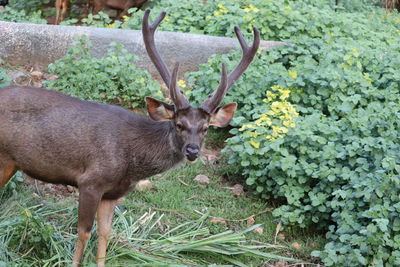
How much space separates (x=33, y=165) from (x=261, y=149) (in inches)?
98.2

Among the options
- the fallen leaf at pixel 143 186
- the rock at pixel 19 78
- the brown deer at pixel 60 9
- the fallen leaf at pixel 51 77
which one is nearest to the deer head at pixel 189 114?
the fallen leaf at pixel 143 186

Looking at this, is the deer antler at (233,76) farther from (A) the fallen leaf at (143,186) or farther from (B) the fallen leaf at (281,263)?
(A) the fallen leaf at (143,186)

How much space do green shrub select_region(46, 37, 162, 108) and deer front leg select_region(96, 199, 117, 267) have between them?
256 cm

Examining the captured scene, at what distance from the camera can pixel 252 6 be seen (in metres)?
10.2

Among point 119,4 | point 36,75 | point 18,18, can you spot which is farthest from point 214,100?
point 119,4

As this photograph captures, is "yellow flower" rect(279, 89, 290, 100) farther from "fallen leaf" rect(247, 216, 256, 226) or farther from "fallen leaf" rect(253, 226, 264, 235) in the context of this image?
"fallen leaf" rect(253, 226, 264, 235)

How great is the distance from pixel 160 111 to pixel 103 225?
3.64 feet

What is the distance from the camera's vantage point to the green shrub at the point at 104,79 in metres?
8.66

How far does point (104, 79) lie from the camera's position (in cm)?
870

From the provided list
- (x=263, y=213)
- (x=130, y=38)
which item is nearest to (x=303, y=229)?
(x=263, y=213)

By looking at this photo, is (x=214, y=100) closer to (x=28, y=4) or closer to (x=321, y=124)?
(x=321, y=124)

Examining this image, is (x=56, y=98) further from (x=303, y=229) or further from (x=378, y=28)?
(x=378, y=28)

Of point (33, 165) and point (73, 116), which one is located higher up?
point (73, 116)

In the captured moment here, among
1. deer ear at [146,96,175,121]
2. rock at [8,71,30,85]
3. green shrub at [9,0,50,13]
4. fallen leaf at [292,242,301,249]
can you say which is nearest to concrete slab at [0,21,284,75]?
rock at [8,71,30,85]
